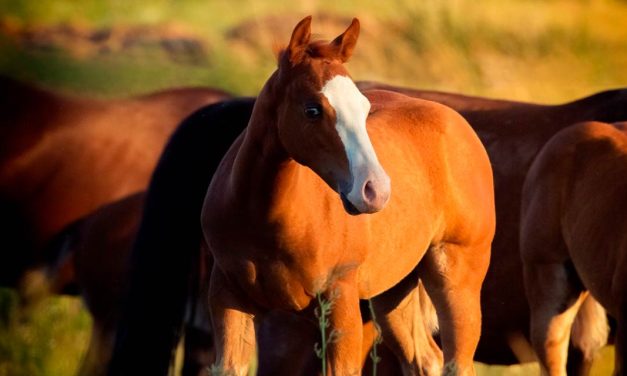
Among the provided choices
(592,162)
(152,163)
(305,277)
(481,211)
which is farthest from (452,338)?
(152,163)

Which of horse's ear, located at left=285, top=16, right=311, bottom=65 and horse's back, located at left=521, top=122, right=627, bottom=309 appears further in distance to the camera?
horse's back, located at left=521, top=122, right=627, bottom=309

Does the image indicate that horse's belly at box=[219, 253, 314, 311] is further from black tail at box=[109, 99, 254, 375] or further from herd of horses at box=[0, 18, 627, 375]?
black tail at box=[109, 99, 254, 375]

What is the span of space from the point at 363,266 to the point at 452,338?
654mm

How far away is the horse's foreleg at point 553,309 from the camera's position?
6621mm

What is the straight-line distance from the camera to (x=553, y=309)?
670 centimetres

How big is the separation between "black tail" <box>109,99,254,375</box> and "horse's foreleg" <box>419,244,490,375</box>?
40.8 inches

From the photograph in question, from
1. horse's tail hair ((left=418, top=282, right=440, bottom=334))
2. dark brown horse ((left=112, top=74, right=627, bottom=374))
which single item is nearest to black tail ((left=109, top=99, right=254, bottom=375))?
dark brown horse ((left=112, top=74, right=627, bottom=374))

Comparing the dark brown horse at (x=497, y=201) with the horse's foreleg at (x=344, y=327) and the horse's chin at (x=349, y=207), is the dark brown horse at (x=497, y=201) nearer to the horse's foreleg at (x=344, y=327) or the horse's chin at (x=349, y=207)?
the horse's foreleg at (x=344, y=327)

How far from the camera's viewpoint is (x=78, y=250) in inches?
303

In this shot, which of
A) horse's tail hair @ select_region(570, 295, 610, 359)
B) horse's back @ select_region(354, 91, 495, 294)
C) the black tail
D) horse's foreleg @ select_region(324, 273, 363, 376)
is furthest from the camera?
horse's tail hair @ select_region(570, 295, 610, 359)

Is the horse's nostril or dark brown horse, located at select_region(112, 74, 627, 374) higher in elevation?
the horse's nostril

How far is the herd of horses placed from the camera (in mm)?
4922

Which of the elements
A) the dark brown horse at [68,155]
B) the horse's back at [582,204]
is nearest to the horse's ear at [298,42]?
the horse's back at [582,204]

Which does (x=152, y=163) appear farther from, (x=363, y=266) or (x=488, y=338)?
(x=363, y=266)
